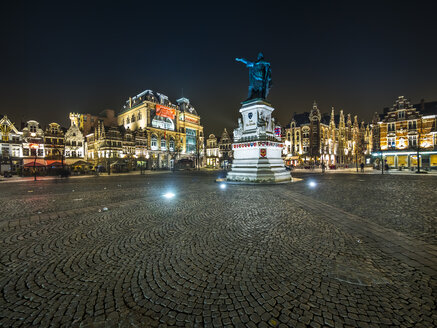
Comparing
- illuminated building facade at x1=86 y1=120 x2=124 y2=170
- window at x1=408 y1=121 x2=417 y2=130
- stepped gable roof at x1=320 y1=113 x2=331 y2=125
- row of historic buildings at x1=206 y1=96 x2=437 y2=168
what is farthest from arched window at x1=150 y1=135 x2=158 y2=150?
window at x1=408 y1=121 x2=417 y2=130

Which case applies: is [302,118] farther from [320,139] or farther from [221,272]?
[221,272]

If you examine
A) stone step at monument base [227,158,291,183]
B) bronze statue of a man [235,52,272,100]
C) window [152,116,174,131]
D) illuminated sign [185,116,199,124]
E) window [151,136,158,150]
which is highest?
illuminated sign [185,116,199,124]

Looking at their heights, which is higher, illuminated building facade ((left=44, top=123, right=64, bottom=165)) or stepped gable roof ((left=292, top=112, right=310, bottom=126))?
stepped gable roof ((left=292, top=112, right=310, bottom=126))

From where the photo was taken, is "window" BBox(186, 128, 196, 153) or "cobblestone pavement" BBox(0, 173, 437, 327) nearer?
"cobblestone pavement" BBox(0, 173, 437, 327)

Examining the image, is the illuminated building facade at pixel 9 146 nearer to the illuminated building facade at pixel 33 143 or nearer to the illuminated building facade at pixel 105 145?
the illuminated building facade at pixel 33 143

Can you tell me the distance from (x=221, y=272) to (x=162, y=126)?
6667 cm

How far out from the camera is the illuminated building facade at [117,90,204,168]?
6103cm

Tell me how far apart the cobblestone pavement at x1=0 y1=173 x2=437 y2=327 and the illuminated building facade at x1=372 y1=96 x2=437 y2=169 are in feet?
143

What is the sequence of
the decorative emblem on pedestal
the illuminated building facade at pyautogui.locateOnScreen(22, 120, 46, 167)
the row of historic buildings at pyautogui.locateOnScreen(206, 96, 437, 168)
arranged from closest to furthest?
the decorative emblem on pedestal, the row of historic buildings at pyautogui.locateOnScreen(206, 96, 437, 168), the illuminated building facade at pyautogui.locateOnScreen(22, 120, 46, 167)

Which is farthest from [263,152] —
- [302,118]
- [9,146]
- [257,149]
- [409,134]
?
[302,118]

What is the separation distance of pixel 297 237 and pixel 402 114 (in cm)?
5342

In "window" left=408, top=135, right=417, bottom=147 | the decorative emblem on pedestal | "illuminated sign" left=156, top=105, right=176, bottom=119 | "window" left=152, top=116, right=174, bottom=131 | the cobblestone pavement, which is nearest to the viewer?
the cobblestone pavement

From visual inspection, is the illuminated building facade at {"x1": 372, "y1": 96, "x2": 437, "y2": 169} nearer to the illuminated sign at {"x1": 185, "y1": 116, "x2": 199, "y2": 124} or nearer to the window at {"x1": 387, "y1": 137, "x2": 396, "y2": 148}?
the window at {"x1": 387, "y1": 137, "x2": 396, "y2": 148}

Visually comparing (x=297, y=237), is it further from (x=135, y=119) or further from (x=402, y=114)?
(x=135, y=119)
